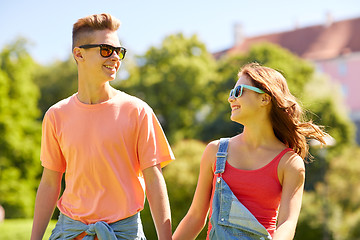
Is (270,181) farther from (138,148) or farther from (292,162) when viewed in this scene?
(138,148)

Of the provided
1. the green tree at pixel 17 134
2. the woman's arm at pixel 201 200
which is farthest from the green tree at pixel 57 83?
the woman's arm at pixel 201 200

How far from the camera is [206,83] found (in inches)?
1459

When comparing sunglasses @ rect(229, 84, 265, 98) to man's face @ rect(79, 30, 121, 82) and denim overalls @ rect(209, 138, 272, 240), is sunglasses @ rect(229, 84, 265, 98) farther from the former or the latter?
man's face @ rect(79, 30, 121, 82)

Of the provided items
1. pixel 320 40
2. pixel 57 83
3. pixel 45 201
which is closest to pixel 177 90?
pixel 57 83

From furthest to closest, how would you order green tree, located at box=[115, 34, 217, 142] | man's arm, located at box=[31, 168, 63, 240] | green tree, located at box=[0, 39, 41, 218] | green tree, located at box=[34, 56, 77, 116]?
green tree, located at box=[34, 56, 77, 116], green tree, located at box=[115, 34, 217, 142], green tree, located at box=[0, 39, 41, 218], man's arm, located at box=[31, 168, 63, 240]

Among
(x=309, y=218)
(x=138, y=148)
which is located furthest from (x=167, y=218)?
(x=309, y=218)

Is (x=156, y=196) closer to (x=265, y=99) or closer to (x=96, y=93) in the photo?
(x=96, y=93)

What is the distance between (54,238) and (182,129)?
107 ft

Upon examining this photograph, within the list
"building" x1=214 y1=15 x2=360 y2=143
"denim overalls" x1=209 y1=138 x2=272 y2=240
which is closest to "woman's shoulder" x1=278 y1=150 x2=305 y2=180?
"denim overalls" x1=209 y1=138 x2=272 y2=240

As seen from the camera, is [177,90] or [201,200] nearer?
[201,200]

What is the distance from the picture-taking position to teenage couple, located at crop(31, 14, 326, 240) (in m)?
3.45

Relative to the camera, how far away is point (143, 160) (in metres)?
3.53

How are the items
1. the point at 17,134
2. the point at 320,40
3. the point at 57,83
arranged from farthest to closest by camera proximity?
the point at 320,40 → the point at 57,83 → the point at 17,134

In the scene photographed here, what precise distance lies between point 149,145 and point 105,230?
0.56 meters
